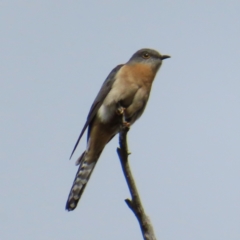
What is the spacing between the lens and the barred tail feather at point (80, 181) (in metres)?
7.16

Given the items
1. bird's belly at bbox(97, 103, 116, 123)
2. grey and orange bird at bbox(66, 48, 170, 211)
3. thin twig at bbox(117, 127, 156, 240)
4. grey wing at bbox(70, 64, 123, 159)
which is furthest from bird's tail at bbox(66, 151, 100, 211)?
thin twig at bbox(117, 127, 156, 240)

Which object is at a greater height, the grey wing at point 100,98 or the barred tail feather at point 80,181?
the grey wing at point 100,98

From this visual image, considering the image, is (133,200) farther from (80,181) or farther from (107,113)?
(107,113)

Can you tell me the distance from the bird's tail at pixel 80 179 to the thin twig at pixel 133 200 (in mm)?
1816

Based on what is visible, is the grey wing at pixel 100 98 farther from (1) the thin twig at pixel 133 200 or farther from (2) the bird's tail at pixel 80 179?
(1) the thin twig at pixel 133 200

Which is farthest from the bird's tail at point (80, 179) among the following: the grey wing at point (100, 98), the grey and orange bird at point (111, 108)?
the grey wing at point (100, 98)

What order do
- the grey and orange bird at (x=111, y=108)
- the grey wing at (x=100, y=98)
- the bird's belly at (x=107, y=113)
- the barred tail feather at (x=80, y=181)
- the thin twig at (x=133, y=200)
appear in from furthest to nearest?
the grey wing at (x=100, y=98) < the bird's belly at (x=107, y=113) < the grey and orange bird at (x=111, y=108) < the barred tail feather at (x=80, y=181) < the thin twig at (x=133, y=200)

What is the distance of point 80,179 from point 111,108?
1.20 metres

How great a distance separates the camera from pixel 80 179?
778 cm

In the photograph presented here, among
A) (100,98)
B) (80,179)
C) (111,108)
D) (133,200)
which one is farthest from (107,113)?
(133,200)

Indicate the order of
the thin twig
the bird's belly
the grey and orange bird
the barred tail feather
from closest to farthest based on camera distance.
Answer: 1. the thin twig
2. the barred tail feather
3. the grey and orange bird
4. the bird's belly

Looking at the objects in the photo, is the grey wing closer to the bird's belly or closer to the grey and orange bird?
the grey and orange bird

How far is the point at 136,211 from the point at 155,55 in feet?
15.8

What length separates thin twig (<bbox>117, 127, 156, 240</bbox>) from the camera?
4641 millimetres
